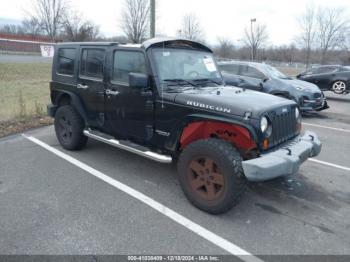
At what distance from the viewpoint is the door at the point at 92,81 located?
16.6 feet

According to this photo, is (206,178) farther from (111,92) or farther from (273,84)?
(273,84)

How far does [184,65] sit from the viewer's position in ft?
15.2

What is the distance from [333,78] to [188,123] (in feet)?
42.4

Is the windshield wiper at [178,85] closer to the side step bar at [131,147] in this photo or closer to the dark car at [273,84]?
the side step bar at [131,147]

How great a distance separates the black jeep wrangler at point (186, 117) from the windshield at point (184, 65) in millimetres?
16

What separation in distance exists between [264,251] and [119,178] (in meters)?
2.39

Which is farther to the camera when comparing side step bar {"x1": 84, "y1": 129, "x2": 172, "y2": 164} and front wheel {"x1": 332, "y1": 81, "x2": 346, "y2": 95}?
front wheel {"x1": 332, "y1": 81, "x2": 346, "y2": 95}

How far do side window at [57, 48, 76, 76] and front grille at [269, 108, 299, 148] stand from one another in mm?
3633

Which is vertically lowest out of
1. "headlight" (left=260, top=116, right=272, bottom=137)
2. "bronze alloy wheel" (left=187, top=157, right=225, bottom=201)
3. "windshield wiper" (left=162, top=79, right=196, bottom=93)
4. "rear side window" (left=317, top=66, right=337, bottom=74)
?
"bronze alloy wheel" (left=187, top=157, right=225, bottom=201)

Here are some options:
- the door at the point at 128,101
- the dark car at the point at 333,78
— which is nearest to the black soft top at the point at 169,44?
the door at the point at 128,101

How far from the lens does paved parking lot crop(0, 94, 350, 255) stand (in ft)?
10.3

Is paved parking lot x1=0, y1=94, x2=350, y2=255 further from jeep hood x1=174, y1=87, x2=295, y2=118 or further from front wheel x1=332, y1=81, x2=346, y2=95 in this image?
front wheel x1=332, y1=81, x2=346, y2=95

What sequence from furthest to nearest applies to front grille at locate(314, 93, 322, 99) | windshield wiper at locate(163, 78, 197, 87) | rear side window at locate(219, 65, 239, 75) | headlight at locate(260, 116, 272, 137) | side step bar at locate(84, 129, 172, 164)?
rear side window at locate(219, 65, 239, 75) < front grille at locate(314, 93, 322, 99) < windshield wiper at locate(163, 78, 197, 87) < side step bar at locate(84, 129, 172, 164) < headlight at locate(260, 116, 272, 137)

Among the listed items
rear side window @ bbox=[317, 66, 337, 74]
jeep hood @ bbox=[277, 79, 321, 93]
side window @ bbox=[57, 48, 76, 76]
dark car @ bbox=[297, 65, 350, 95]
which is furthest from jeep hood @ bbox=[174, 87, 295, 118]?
rear side window @ bbox=[317, 66, 337, 74]
